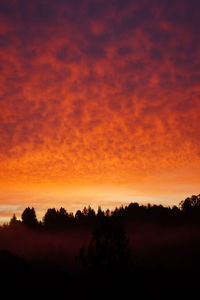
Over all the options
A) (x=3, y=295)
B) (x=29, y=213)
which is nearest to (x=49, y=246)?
(x=29, y=213)

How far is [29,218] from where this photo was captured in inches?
7082

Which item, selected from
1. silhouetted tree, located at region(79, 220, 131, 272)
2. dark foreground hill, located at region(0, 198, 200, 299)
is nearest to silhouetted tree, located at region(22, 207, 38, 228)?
dark foreground hill, located at region(0, 198, 200, 299)

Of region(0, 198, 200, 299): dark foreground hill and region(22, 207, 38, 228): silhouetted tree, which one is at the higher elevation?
region(22, 207, 38, 228): silhouetted tree

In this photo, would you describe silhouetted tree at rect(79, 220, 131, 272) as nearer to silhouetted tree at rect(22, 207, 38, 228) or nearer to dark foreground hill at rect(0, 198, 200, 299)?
dark foreground hill at rect(0, 198, 200, 299)

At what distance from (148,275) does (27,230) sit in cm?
10643

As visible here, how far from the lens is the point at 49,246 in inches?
7490

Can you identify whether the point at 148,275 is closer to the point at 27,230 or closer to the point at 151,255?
the point at 151,255

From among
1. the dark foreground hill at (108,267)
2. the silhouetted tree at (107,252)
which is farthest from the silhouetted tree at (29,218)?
the silhouetted tree at (107,252)

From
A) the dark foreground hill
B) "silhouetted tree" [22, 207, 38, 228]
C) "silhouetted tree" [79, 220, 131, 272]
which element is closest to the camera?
the dark foreground hill

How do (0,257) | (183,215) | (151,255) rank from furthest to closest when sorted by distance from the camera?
(183,215)
(151,255)
(0,257)

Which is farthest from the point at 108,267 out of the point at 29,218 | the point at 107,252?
the point at 29,218

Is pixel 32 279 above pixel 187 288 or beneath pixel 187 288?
above

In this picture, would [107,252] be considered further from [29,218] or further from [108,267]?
[29,218]

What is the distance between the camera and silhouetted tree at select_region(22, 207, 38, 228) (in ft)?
570
